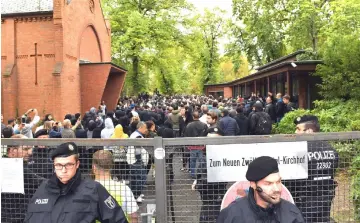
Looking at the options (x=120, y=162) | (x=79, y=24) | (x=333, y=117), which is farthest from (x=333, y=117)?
(x=79, y=24)

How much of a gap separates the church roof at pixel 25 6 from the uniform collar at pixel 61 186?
78.4 ft

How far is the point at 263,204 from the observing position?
9.83 ft

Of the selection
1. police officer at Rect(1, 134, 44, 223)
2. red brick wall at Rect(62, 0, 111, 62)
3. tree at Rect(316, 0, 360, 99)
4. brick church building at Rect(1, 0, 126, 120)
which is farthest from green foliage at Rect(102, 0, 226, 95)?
police officer at Rect(1, 134, 44, 223)

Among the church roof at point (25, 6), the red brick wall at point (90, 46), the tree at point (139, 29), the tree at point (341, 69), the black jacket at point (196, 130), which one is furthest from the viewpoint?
the tree at point (139, 29)

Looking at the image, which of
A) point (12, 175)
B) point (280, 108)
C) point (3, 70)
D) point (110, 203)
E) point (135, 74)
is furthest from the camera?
point (135, 74)

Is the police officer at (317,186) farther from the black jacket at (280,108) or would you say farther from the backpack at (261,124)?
the black jacket at (280,108)

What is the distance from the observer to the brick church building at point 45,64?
24500mm

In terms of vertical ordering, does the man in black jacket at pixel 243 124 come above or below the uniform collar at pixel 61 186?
above

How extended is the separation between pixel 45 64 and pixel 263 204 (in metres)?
24.4

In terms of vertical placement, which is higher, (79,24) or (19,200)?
(79,24)

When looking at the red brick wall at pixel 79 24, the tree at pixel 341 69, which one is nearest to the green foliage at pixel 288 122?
the tree at pixel 341 69

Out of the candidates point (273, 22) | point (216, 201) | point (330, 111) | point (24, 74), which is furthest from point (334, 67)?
point (273, 22)

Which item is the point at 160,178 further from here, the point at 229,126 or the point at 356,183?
the point at 229,126

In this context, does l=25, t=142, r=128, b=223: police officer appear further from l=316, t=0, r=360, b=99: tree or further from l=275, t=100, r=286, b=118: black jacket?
l=316, t=0, r=360, b=99: tree
